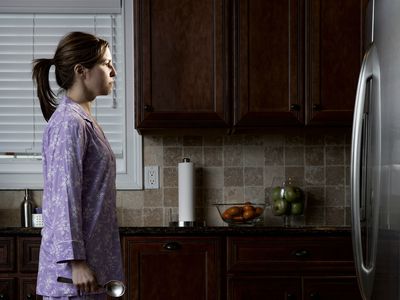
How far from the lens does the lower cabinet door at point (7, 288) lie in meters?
3.25

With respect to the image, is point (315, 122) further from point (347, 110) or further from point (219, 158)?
point (219, 158)

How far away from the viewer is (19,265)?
3.26 meters

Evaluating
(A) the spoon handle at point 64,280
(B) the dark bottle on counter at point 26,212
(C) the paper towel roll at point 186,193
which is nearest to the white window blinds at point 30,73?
(B) the dark bottle on counter at point 26,212

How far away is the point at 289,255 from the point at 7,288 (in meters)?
1.30

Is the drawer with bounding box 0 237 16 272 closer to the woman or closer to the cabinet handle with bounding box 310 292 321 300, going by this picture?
the woman

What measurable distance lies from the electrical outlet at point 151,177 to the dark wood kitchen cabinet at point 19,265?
31.8 inches

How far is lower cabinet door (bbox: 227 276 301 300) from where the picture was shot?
3.27 meters

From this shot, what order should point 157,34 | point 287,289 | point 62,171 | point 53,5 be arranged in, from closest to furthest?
point 62,171 < point 287,289 < point 157,34 < point 53,5

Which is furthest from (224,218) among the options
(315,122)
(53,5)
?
(53,5)

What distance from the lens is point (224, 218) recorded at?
11.9ft

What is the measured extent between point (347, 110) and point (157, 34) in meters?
1.02

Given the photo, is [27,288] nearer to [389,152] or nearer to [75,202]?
[75,202]

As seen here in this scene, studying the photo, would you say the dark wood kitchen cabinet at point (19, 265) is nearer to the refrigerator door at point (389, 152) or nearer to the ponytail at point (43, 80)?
the ponytail at point (43, 80)

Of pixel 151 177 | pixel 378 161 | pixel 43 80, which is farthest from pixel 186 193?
pixel 378 161
